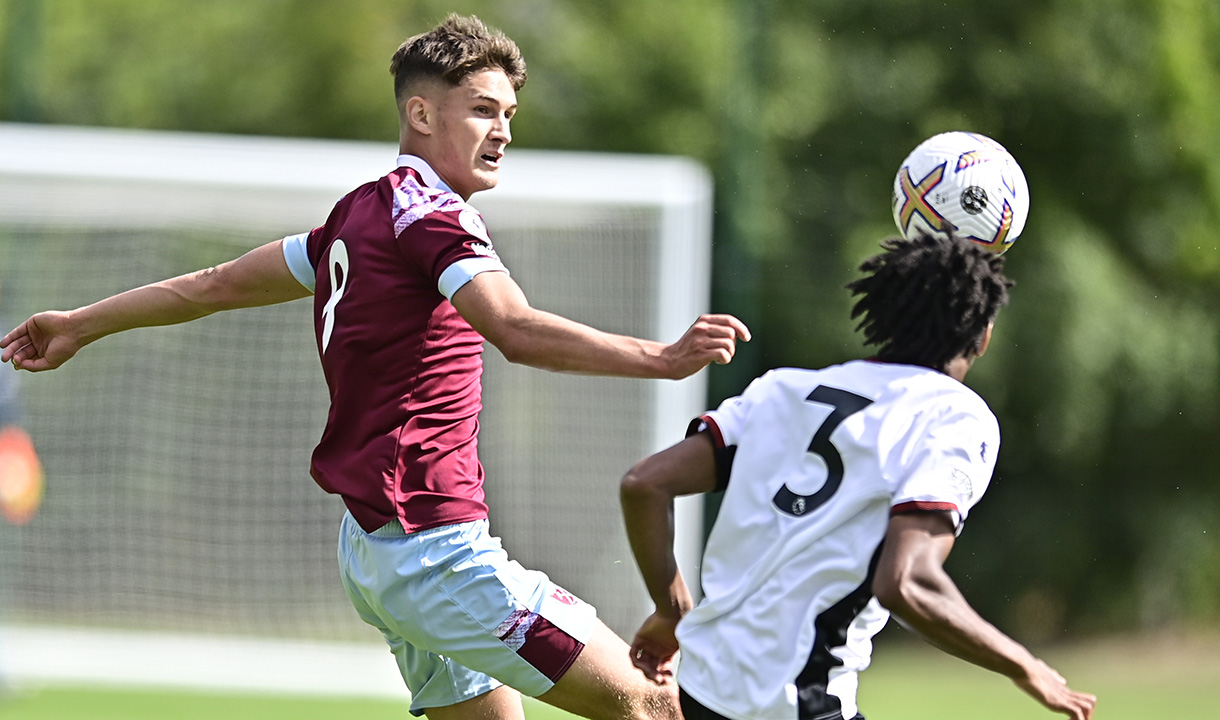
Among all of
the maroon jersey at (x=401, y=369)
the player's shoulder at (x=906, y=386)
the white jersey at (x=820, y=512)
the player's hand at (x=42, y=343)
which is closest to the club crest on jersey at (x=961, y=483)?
the white jersey at (x=820, y=512)

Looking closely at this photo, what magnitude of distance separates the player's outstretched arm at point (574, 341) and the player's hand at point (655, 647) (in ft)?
1.73

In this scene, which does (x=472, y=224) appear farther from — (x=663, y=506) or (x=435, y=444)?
(x=663, y=506)

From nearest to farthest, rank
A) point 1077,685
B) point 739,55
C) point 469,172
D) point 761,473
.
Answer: point 761,473
point 469,172
point 739,55
point 1077,685

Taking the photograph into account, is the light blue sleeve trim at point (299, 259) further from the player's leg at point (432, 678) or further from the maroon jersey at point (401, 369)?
the player's leg at point (432, 678)

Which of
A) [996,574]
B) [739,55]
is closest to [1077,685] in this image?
[996,574]

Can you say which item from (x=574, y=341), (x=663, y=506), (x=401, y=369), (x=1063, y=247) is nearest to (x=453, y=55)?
(x=401, y=369)

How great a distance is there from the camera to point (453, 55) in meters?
3.50

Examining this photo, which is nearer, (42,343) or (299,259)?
(299,259)

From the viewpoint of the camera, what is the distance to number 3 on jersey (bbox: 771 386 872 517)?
8.87 feet

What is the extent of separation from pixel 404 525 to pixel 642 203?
566cm

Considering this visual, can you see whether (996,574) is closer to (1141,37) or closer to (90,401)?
(1141,37)

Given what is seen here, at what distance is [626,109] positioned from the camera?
1327 centimetres

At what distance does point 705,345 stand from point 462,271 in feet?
1.97

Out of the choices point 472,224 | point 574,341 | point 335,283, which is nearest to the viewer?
point 574,341
